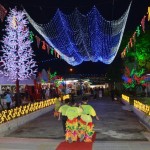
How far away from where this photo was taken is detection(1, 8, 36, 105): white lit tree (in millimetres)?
31031

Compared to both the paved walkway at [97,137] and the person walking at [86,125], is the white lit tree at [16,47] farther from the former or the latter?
the person walking at [86,125]

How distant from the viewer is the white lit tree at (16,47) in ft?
102

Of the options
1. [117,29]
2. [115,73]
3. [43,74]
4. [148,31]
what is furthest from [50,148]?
[115,73]

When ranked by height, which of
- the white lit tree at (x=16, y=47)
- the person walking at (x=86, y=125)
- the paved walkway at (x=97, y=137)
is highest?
the white lit tree at (x=16, y=47)

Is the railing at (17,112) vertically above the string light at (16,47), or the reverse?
the string light at (16,47)

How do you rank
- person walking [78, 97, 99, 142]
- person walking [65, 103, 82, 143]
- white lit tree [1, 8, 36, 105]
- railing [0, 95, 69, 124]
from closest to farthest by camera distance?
person walking [65, 103, 82, 143], person walking [78, 97, 99, 142], railing [0, 95, 69, 124], white lit tree [1, 8, 36, 105]

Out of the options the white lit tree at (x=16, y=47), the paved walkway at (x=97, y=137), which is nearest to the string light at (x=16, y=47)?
the white lit tree at (x=16, y=47)

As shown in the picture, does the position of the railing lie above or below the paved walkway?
above

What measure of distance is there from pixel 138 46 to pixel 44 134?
23.2 metres

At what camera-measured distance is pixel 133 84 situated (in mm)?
49094

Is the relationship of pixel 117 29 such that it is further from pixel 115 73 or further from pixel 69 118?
pixel 115 73

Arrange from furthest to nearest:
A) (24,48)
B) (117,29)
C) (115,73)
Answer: (115,73)
(24,48)
(117,29)

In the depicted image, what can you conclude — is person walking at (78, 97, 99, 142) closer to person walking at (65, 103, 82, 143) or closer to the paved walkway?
person walking at (65, 103, 82, 143)

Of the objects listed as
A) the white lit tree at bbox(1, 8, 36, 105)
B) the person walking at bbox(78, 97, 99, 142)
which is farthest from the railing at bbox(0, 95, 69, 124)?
the white lit tree at bbox(1, 8, 36, 105)
